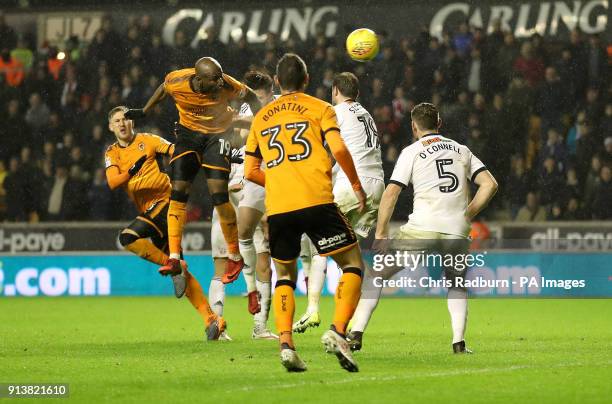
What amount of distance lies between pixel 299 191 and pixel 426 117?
1.73 metres

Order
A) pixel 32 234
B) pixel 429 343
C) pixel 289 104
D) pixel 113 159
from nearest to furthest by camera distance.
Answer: pixel 289 104 → pixel 429 343 → pixel 113 159 → pixel 32 234

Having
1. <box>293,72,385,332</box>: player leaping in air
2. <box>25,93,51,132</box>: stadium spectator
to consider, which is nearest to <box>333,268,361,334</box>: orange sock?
<box>293,72,385,332</box>: player leaping in air

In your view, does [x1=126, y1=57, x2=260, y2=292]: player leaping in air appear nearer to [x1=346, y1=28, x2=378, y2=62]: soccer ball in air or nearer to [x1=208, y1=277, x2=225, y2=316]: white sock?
[x1=208, y1=277, x2=225, y2=316]: white sock

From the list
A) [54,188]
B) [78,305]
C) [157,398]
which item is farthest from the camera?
[54,188]

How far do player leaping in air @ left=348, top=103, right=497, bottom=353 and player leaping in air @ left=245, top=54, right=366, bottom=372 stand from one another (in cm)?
115

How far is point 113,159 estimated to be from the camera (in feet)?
38.2

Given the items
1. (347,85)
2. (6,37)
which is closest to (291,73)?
(347,85)

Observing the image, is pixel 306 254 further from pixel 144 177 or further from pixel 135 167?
pixel 135 167

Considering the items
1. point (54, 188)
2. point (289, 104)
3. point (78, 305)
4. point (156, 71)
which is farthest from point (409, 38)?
point (289, 104)

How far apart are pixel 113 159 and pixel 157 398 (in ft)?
16.9

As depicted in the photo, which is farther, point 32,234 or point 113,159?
point 32,234

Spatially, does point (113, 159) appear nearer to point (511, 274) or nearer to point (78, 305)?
point (78, 305)

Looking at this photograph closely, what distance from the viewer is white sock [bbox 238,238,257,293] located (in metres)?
11.6

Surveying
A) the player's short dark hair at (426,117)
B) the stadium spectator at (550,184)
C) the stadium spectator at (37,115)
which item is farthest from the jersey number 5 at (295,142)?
the stadium spectator at (37,115)
